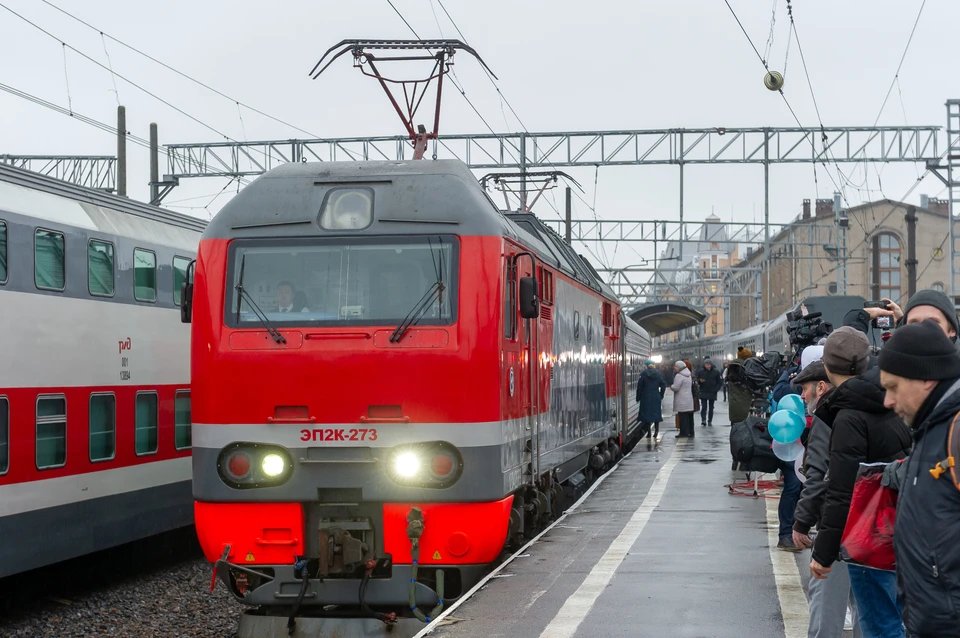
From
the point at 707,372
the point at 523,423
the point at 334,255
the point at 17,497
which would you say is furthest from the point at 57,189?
the point at 707,372

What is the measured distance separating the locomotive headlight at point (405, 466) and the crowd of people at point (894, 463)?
252 centimetres

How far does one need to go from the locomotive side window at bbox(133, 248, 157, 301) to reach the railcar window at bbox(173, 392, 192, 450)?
1.19 meters

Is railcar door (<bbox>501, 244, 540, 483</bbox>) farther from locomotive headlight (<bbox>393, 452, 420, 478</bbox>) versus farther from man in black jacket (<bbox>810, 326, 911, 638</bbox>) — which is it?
man in black jacket (<bbox>810, 326, 911, 638</bbox>)

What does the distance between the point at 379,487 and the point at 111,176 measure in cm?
2970

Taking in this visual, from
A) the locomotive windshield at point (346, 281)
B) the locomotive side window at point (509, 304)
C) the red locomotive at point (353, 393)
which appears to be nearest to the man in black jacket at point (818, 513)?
the red locomotive at point (353, 393)

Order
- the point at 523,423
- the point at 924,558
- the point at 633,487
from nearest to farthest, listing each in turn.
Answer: the point at 924,558, the point at 523,423, the point at 633,487

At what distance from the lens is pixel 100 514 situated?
1112cm

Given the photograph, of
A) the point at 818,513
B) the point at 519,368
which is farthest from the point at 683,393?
the point at 818,513

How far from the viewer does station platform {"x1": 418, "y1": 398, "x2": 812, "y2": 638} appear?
718 cm

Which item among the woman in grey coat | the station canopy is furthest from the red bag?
the station canopy

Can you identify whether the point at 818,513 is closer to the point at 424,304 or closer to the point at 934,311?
the point at 934,311

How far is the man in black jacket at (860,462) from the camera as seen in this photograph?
5199 mm

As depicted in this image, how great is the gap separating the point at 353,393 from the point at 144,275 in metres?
4.91

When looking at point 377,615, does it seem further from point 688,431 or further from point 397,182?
point 688,431
